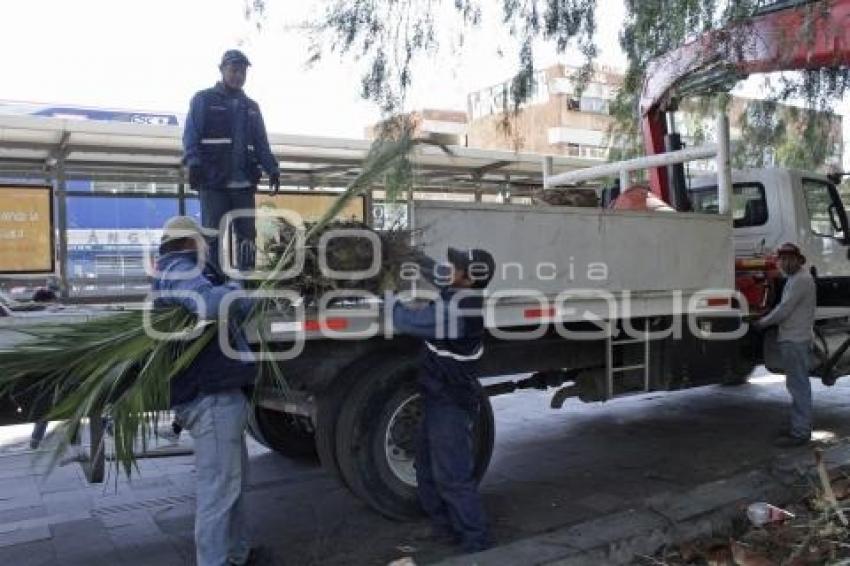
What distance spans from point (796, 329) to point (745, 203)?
4.71 feet

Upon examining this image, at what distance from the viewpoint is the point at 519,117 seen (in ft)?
23.5

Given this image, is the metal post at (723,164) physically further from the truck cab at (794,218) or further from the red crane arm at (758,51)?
the truck cab at (794,218)

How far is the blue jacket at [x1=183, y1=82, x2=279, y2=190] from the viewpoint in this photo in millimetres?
5156

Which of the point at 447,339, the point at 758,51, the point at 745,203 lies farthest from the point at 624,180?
the point at 447,339

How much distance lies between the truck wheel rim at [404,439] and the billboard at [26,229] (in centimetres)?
609

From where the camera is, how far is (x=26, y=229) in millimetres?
9219

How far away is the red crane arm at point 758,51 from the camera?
6.17 meters

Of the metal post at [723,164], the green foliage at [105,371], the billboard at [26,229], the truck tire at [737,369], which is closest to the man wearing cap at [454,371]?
the green foliage at [105,371]

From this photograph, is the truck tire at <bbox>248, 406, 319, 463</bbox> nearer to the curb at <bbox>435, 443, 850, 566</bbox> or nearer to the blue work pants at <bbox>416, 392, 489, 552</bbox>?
the blue work pants at <bbox>416, 392, 489, 552</bbox>

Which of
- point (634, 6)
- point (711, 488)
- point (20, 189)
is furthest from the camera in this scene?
point (20, 189)

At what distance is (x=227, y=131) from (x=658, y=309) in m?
2.99

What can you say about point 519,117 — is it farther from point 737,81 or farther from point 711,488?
point 711,488

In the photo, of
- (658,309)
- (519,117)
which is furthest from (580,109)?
(658,309)

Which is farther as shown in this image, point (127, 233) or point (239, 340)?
point (127, 233)
